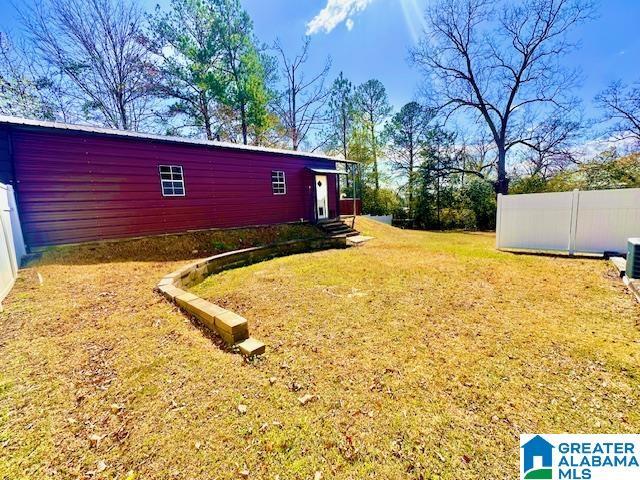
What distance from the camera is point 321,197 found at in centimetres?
1301

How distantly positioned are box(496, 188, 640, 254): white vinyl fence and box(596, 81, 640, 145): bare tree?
14137 millimetres

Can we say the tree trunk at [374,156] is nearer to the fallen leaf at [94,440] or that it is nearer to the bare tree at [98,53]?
the bare tree at [98,53]

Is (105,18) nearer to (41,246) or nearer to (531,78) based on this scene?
(41,246)

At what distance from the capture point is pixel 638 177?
13.1m

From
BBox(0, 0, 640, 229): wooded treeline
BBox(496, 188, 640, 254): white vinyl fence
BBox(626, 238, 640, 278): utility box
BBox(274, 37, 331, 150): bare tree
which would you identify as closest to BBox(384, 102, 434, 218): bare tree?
BBox(0, 0, 640, 229): wooded treeline

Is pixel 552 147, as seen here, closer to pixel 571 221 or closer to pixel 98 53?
pixel 571 221

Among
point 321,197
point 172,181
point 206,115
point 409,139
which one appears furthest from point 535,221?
point 206,115

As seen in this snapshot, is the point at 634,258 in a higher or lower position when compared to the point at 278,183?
lower

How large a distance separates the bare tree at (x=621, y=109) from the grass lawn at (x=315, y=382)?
17.6m

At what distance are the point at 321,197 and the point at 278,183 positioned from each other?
8.25 feet

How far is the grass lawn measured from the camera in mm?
1569

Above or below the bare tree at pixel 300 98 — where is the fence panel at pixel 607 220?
below

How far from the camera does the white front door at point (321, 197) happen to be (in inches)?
504

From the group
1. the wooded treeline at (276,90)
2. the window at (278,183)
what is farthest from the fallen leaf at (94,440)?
the wooded treeline at (276,90)
